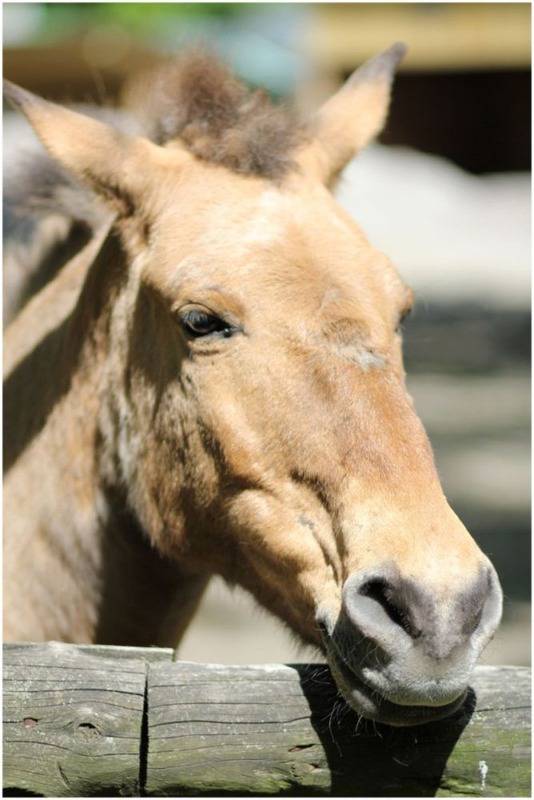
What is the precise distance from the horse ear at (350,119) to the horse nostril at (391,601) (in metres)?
1.62

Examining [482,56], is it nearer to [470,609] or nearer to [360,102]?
[360,102]

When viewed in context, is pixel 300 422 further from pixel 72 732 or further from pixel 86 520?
pixel 86 520

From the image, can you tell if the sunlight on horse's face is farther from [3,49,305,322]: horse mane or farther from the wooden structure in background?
the wooden structure in background

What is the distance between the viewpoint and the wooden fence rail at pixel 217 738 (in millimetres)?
2279

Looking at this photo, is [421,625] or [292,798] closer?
[421,625]

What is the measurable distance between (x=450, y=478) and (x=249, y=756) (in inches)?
309

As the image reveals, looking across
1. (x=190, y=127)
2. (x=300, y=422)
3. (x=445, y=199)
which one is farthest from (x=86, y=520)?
(x=445, y=199)

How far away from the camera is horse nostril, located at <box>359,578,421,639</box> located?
2127mm

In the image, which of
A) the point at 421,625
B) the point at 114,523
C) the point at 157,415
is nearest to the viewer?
the point at 421,625

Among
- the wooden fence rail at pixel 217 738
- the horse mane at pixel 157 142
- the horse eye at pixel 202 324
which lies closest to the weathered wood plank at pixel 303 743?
the wooden fence rail at pixel 217 738

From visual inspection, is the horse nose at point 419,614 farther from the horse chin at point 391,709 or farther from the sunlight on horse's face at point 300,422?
the horse chin at point 391,709

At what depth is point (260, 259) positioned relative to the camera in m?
2.85

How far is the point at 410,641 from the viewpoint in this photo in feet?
6.98

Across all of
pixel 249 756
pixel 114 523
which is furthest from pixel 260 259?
pixel 249 756
